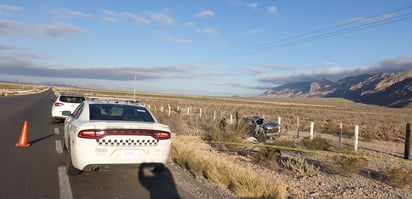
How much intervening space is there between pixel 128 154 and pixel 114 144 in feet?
1.01

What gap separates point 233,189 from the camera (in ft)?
22.4

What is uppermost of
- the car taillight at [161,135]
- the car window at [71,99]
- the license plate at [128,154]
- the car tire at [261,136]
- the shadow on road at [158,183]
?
the car window at [71,99]

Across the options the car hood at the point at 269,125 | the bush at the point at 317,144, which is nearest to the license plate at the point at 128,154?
the bush at the point at 317,144

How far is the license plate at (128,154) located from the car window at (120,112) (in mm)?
998

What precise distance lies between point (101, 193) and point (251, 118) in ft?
48.4

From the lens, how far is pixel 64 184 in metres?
6.66

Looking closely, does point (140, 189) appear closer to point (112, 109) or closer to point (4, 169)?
point (112, 109)

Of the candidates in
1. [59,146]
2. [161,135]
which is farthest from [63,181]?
[59,146]

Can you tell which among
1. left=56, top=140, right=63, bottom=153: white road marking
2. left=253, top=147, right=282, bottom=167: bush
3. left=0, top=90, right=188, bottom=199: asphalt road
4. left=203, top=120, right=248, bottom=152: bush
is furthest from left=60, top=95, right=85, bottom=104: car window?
left=253, top=147, right=282, bottom=167: bush

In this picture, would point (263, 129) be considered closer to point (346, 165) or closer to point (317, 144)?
point (317, 144)

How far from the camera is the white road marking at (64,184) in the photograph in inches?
236

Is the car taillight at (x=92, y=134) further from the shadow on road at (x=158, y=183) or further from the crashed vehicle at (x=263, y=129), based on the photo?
the crashed vehicle at (x=263, y=129)

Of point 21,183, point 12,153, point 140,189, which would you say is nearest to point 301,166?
point 140,189

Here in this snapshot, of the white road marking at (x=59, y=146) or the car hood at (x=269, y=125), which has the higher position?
the car hood at (x=269, y=125)
